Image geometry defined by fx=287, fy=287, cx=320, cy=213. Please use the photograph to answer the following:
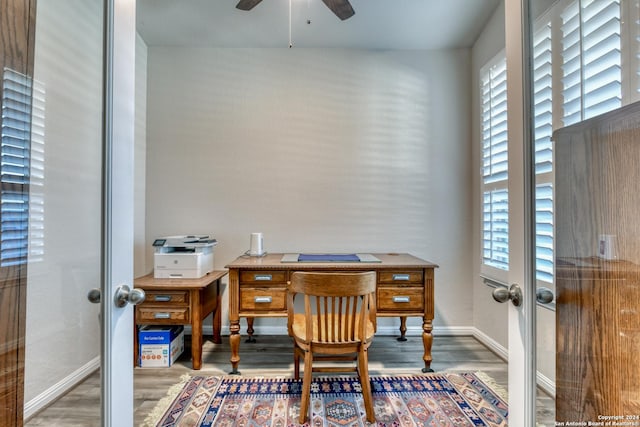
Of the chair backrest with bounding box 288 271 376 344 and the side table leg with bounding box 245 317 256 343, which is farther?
the side table leg with bounding box 245 317 256 343

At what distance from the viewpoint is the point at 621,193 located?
68 centimetres

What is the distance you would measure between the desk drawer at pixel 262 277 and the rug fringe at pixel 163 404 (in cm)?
83

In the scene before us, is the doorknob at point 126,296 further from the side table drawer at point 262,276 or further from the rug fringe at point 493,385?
the rug fringe at point 493,385

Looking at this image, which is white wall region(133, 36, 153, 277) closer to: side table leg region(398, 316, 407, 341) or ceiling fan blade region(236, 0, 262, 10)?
ceiling fan blade region(236, 0, 262, 10)

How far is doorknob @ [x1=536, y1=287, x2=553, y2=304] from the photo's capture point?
843mm

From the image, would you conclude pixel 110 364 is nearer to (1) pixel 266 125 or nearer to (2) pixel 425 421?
(2) pixel 425 421

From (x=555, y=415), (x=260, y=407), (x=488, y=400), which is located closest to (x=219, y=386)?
(x=260, y=407)

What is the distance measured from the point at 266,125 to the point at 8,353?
8.55 feet

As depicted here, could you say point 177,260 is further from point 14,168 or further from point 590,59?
point 590,59

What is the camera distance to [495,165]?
2.62 m

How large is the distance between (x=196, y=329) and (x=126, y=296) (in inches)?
58.9

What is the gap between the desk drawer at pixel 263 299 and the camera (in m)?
2.17

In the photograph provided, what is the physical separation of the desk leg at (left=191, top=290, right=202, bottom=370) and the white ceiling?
2.43m

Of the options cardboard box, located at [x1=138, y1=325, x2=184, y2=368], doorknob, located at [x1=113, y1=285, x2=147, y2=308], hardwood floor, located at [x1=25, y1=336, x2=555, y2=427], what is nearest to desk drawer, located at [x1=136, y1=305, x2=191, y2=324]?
cardboard box, located at [x1=138, y1=325, x2=184, y2=368]
